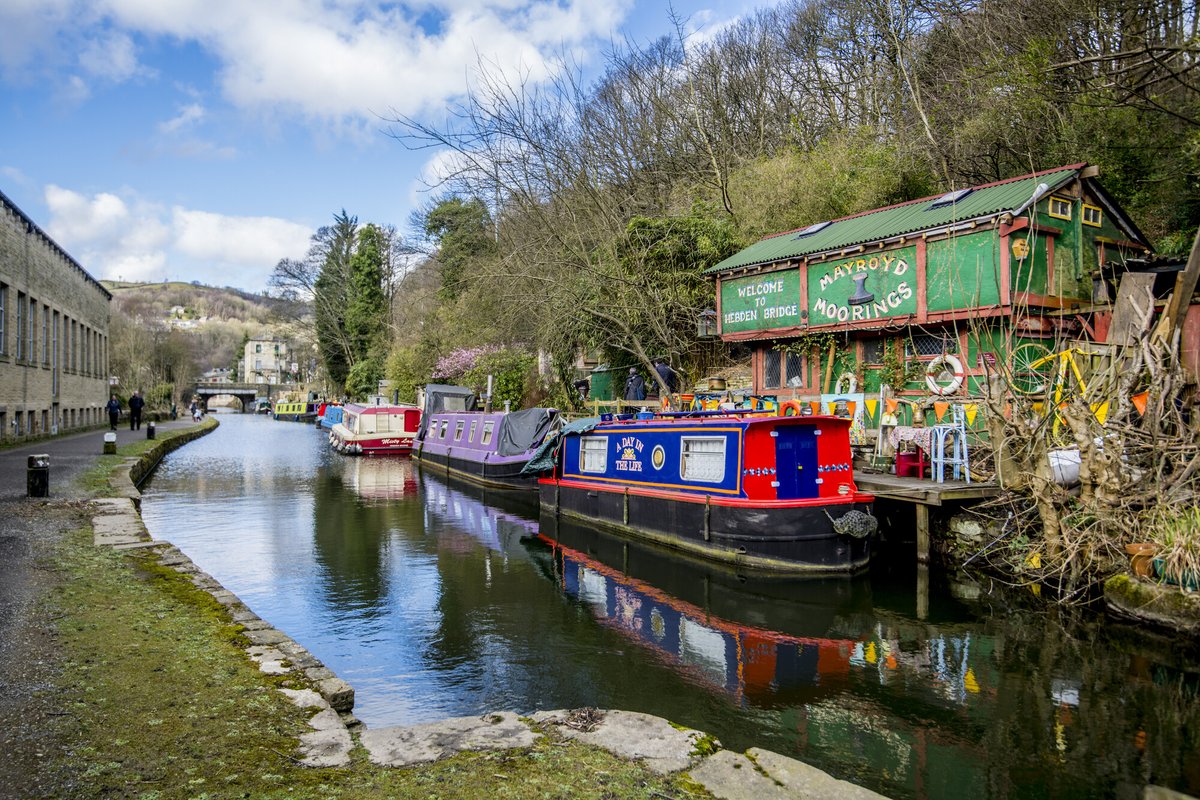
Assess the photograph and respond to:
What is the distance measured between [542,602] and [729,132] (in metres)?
21.1

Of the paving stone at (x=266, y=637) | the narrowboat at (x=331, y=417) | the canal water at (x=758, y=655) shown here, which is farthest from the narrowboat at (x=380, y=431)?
the paving stone at (x=266, y=637)

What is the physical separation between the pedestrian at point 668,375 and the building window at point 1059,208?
9.34 meters

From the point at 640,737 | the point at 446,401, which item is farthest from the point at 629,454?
the point at 446,401

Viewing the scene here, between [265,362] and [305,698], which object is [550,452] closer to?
[305,698]

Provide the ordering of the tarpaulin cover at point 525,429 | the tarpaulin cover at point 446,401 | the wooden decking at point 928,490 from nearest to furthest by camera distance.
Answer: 1. the wooden decking at point 928,490
2. the tarpaulin cover at point 525,429
3. the tarpaulin cover at point 446,401

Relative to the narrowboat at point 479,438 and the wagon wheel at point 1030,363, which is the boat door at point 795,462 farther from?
the narrowboat at point 479,438

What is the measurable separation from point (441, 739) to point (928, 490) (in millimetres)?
7635

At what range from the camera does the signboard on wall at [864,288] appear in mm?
13531

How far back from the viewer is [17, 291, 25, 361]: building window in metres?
22.0

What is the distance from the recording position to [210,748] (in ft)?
12.0

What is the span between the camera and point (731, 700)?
6234 mm

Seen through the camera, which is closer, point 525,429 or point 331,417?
point 525,429

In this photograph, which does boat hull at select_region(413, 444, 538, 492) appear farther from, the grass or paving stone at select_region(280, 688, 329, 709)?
paving stone at select_region(280, 688, 329, 709)

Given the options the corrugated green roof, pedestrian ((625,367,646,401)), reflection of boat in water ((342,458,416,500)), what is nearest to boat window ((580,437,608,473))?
pedestrian ((625,367,646,401))
